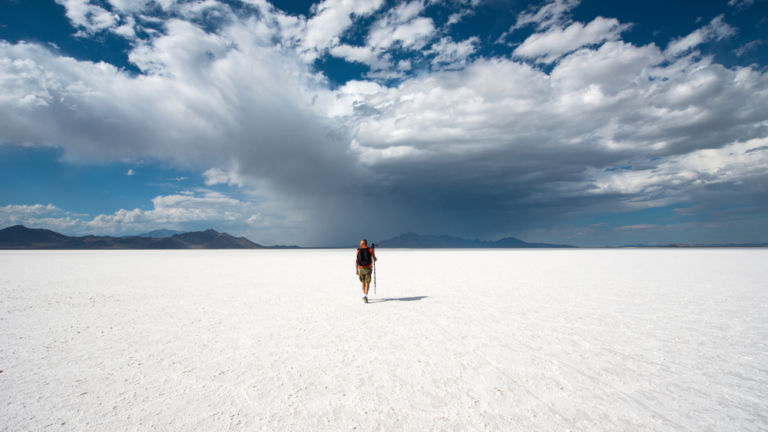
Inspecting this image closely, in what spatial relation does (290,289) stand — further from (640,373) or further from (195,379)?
(640,373)

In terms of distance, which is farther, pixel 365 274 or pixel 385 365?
pixel 365 274

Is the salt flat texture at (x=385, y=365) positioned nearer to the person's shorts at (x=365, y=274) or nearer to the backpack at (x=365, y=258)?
the person's shorts at (x=365, y=274)

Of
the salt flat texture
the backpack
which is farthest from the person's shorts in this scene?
the salt flat texture

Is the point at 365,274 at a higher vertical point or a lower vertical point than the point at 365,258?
lower

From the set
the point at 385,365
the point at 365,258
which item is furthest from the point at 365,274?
the point at 385,365

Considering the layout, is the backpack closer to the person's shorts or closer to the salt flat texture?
the person's shorts

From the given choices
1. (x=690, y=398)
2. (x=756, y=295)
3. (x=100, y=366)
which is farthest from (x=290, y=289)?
(x=756, y=295)

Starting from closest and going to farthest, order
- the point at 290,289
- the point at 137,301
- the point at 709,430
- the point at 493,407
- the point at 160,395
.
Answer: the point at 709,430
the point at 493,407
the point at 160,395
the point at 137,301
the point at 290,289

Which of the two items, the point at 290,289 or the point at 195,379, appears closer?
the point at 195,379

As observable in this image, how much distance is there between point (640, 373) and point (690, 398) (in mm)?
886

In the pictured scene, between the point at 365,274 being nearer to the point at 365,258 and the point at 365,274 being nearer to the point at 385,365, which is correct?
the point at 365,258

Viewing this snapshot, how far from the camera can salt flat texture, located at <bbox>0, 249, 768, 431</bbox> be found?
14.3 feet

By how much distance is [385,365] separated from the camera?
20.0 feet

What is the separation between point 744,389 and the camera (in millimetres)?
5117
